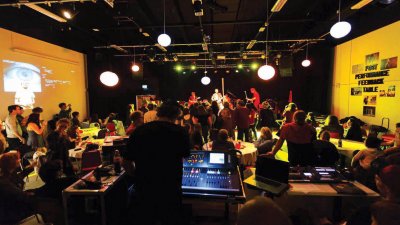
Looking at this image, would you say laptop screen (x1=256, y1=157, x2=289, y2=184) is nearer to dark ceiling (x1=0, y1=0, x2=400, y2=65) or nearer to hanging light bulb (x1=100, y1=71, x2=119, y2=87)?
dark ceiling (x1=0, y1=0, x2=400, y2=65)

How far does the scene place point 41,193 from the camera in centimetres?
306

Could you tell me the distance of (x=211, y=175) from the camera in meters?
2.65

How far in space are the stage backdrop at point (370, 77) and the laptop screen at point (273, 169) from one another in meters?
6.14

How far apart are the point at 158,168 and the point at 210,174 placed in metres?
0.73

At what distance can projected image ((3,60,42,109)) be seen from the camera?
261 inches

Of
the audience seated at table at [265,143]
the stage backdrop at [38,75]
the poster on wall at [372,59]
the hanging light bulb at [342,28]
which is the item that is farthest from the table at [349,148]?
the stage backdrop at [38,75]

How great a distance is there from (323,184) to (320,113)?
10.6 meters

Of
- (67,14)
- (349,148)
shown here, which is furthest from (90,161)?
(349,148)

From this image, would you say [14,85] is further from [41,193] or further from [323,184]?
[323,184]

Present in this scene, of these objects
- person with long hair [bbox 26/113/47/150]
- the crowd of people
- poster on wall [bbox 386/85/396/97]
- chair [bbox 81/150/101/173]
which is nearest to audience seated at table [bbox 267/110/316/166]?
the crowd of people

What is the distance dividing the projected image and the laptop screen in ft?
22.7

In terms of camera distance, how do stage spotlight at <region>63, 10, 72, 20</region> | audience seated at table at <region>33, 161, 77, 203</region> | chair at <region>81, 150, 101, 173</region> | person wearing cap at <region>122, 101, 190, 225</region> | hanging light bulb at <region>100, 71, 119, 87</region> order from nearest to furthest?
person wearing cap at <region>122, 101, 190, 225</region> < audience seated at table at <region>33, 161, 77, 203</region> < chair at <region>81, 150, 101, 173</region> < stage spotlight at <region>63, 10, 72, 20</region> < hanging light bulb at <region>100, 71, 119, 87</region>

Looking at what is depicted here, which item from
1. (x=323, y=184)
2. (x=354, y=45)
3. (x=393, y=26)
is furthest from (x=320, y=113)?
(x=323, y=184)

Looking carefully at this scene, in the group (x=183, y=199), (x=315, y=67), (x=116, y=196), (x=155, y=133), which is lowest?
(x=116, y=196)
